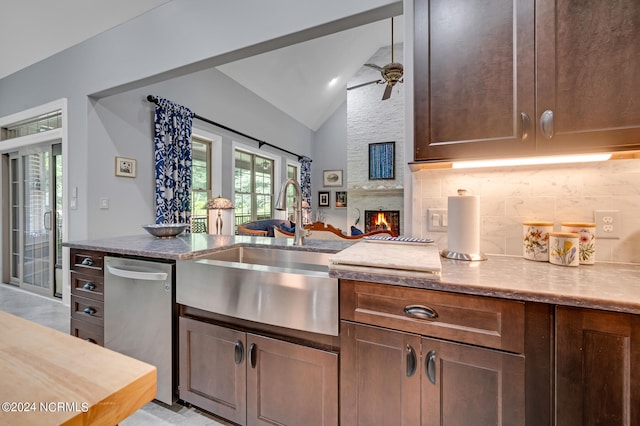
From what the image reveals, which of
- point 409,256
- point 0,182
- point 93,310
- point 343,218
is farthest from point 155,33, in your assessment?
point 343,218

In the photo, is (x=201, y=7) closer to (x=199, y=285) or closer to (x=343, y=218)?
(x=199, y=285)

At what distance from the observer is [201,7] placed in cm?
220

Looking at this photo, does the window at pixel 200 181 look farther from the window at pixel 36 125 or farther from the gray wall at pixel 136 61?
the window at pixel 36 125

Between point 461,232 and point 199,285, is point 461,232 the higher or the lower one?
the higher one

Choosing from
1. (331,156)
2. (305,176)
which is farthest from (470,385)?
(331,156)

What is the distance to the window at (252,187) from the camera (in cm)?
521

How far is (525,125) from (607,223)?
63 cm

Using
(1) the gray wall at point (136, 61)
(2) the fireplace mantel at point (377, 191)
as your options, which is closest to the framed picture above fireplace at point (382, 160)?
(2) the fireplace mantel at point (377, 191)

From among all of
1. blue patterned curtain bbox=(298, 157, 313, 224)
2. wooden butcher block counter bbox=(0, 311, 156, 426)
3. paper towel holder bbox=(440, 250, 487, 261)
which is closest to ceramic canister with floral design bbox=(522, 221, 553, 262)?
paper towel holder bbox=(440, 250, 487, 261)

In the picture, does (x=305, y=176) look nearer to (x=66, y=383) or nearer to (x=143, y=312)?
(x=143, y=312)

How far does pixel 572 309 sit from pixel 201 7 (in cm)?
287

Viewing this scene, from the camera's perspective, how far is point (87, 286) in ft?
5.89

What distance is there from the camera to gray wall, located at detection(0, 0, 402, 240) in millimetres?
1866

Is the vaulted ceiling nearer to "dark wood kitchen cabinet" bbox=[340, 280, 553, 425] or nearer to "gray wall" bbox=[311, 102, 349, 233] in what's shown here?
"gray wall" bbox=[311, 102, 349, 233]
